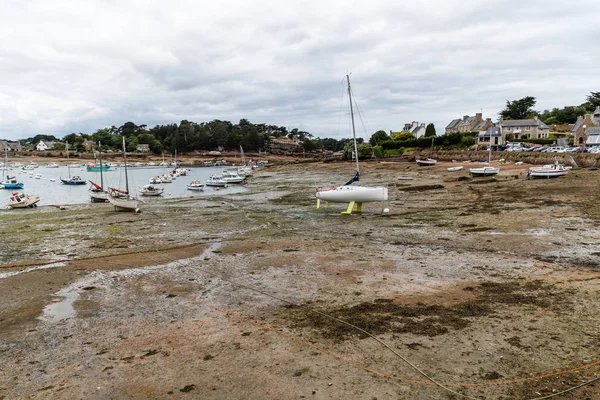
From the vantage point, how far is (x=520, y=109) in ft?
386

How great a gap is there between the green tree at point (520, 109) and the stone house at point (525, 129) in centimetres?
2108

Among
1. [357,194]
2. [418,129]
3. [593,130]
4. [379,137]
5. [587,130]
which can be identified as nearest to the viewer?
[357,194]

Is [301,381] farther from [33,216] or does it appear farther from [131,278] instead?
[33,216]

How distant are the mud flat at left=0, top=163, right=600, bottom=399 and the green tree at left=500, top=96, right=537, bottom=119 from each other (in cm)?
10916

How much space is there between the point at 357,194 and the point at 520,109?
111 m

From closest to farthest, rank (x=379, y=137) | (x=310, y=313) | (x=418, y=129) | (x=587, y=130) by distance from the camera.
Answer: (x=310, y=313), (x=587, y=130), (x=379, y=137), (x=418, y=129)

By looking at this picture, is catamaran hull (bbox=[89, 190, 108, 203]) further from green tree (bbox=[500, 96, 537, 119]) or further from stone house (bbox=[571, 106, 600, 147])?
green tree (bbox=[500, 96, 537, 119])

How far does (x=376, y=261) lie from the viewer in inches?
585

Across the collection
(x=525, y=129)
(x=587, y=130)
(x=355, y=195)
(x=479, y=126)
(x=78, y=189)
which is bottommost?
(x=78, y=189)

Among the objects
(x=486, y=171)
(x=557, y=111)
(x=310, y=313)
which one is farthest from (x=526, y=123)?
(x=310, y=313)

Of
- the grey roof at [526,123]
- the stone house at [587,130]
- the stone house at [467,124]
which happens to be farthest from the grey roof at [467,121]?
the stone house at [587,130]

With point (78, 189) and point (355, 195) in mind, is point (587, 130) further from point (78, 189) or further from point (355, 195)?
point (78, 189)

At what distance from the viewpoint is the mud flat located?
6.89m

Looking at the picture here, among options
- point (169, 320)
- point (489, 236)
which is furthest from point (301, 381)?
point (489, 236)
